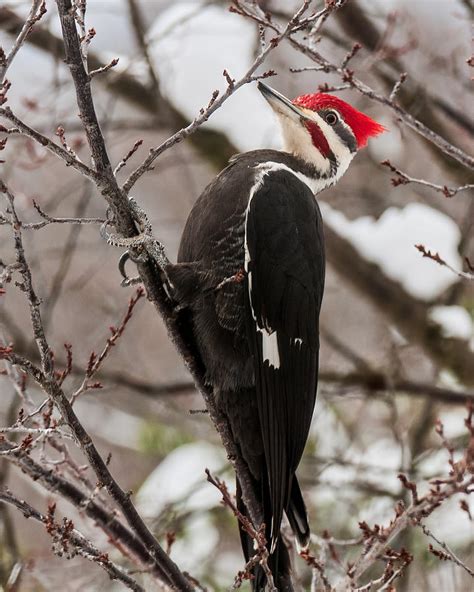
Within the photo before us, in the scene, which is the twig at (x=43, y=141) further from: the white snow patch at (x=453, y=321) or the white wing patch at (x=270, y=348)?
the white snow patch at (x=453, y=321)

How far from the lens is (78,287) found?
5.23m

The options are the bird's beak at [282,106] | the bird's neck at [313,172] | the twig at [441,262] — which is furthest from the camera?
the bird's neck at [313,172]

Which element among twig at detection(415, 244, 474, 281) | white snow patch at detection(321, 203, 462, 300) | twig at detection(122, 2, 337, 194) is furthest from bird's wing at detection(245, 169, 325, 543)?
white snow patch at detection(321, 203, 462, 300)

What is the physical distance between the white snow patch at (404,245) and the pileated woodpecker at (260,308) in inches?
78.7

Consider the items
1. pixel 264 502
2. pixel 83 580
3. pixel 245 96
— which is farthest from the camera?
pixel 245 96

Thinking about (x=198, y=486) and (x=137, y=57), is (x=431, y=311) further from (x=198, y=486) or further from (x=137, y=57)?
(x=137, y=57)

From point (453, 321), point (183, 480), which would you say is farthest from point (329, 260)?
point (183, 480)

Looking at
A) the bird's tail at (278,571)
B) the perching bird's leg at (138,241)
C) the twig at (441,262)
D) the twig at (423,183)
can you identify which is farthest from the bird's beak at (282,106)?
the bird's tail at (278,571)

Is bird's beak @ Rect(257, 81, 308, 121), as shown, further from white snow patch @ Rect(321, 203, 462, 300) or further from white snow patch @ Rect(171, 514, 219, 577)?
white snow patch @ Rect(171, 514, 219, 577)

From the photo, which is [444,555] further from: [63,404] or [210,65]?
[210,65]

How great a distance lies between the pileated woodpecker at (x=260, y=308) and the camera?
3025 millimetres

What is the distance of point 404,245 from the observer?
17.2ft

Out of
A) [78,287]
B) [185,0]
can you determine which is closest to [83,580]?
[78,287]

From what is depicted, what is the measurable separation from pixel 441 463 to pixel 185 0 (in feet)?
11.8
